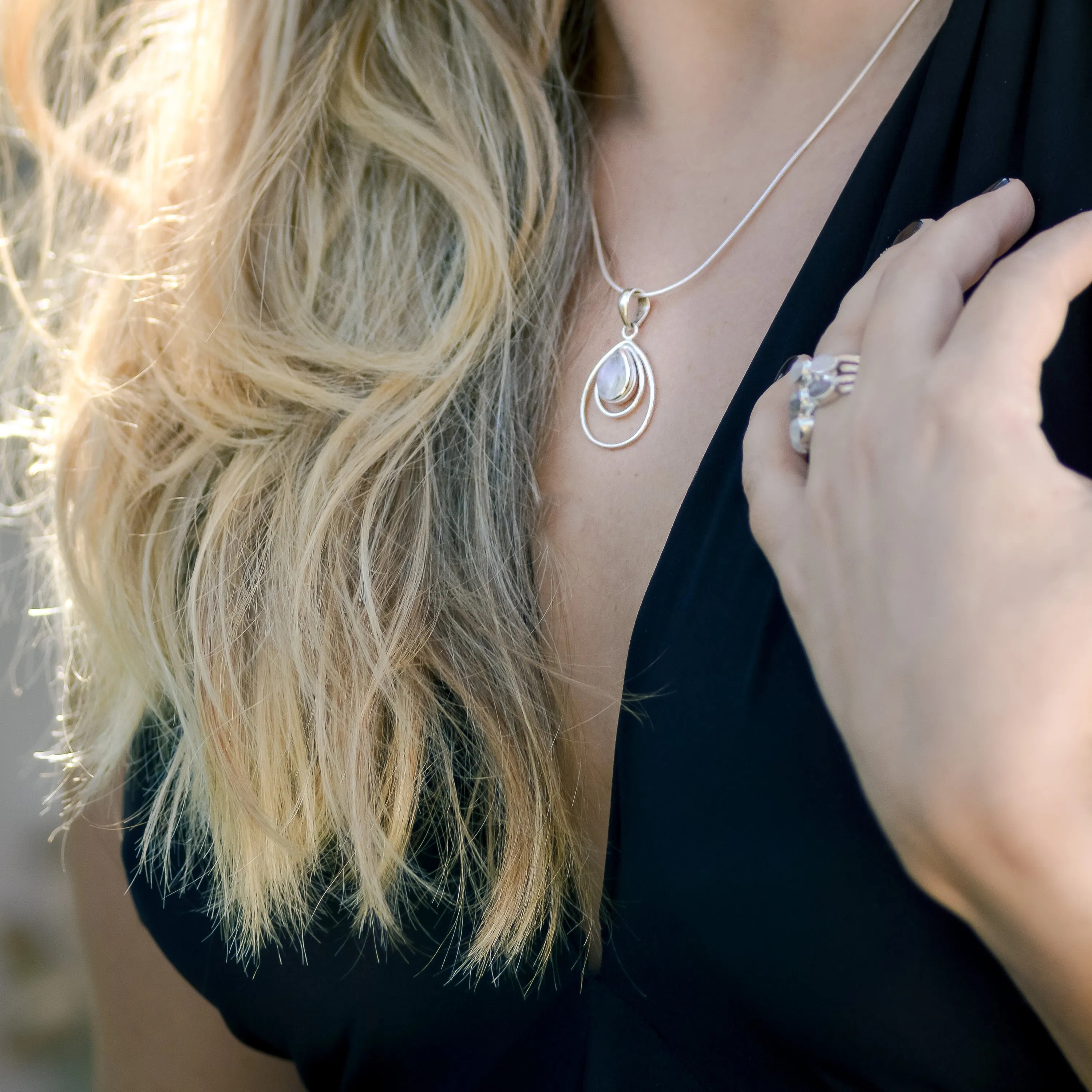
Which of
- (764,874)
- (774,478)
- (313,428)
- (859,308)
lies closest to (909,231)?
(859,308)

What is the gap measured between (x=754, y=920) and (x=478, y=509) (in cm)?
47

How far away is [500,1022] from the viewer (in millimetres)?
914

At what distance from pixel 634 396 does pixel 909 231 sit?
32cm

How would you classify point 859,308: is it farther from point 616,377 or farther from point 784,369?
point 616,377

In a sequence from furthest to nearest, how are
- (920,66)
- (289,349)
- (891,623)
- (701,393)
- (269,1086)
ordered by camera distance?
(269,1086), (289,349), (701,393), (920,66), (891,623)

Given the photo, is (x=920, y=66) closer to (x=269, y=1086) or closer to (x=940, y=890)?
(x=940, y=890)

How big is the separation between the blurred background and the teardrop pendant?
72.6 inches

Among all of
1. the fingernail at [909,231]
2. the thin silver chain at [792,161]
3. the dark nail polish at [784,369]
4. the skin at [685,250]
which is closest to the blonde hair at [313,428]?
the skin at [685,250]

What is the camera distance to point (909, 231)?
0.73 meters

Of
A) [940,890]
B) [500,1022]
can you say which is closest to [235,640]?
[500,1022]

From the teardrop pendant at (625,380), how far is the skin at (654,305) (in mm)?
11

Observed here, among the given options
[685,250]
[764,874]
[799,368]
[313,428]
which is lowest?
A: [764,874]

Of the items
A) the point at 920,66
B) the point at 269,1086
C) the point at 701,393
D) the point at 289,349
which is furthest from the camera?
the point at 269,1086

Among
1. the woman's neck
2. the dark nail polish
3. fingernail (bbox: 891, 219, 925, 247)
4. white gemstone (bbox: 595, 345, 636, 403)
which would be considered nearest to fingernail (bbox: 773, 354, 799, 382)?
the dark nail polish
